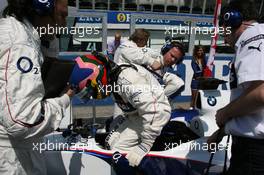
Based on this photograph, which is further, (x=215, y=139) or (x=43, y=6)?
(x=215, y=139)

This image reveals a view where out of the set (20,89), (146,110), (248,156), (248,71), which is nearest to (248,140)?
(248,156)

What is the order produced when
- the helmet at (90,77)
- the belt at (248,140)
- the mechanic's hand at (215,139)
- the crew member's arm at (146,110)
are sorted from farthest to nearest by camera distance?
the crew member's arm at (146,110) < the helmet at (90,77) < the mechanic's hand at (215,139) < the belt at (248,140)

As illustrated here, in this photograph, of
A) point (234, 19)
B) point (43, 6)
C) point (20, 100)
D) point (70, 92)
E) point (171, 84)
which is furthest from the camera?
point (171, 84)

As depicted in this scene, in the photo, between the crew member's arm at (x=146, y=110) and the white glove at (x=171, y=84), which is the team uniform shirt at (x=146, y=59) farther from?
the crew member's arm at (x=146, y=110)

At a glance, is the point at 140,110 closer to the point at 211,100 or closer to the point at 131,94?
the point at 131,94

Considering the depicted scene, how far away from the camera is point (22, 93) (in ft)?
4.26

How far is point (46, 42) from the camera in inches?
74.7

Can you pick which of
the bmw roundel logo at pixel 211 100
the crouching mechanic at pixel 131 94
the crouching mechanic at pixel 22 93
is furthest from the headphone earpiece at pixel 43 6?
the bmw roundel logo at pixel 211 100

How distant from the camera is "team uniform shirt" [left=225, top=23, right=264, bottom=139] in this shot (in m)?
1.37

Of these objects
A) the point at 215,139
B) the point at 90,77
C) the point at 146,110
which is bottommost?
the point at 215,139

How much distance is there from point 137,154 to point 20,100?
3.26 feet

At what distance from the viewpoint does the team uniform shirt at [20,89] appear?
4.25 ft

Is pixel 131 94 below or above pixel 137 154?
above

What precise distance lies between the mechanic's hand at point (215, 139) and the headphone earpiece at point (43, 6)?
107 centimetres
